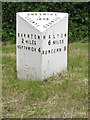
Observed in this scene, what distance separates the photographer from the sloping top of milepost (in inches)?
209

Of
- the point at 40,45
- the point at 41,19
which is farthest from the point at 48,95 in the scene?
the point at 41,19

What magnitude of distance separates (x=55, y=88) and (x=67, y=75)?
0.55 meters

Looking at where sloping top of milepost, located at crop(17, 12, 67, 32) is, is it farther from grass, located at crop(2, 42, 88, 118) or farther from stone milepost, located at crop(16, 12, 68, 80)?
grass, located at crop(2, 42, 88, 118)

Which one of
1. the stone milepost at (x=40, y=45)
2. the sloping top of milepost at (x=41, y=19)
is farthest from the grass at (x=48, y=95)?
the sloping top of milepost at (x=41, y=19)

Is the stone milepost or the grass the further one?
the stone milepost

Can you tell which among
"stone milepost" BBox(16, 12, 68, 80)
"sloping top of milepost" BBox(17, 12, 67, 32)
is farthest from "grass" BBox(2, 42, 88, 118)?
"sloping top of milepost" BBox(17, 12, 67, 32)

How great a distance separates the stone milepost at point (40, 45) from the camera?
17.2 feet

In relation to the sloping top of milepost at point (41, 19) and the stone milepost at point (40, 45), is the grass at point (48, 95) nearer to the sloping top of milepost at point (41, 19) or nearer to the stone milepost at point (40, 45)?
the stone milepost at point (40, 45)

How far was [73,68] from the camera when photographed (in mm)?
5996

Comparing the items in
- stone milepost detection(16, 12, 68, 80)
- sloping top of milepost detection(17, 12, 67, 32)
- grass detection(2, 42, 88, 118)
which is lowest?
grass detection(2, 42, 88, 118)

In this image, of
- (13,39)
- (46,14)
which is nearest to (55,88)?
(46,14)

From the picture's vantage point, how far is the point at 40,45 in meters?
5.21

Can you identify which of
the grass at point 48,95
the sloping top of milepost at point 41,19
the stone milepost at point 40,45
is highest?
the sloping top of milepost at point 41,19

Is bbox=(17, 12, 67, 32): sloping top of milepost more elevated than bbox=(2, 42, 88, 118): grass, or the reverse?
bbox=(17, 12, 67, 32): sloping top of milepost
